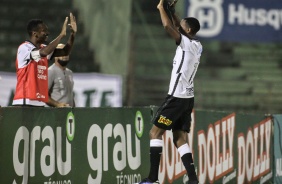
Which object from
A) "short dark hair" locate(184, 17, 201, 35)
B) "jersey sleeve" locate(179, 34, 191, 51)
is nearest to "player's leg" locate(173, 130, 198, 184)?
"jersey sleeve" locate(179, 34, 191, 51)

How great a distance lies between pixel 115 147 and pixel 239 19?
13233mm

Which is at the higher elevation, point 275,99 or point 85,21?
point 85,21

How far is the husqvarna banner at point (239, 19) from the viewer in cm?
2428

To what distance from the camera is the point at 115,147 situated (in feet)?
40.3

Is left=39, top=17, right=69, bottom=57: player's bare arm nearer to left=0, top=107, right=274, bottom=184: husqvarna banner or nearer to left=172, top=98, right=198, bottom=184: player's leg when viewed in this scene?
left=0, top=107, right=274, bottom=184: husqvarna banner

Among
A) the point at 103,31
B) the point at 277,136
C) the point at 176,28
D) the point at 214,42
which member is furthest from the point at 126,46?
the point at 176,28

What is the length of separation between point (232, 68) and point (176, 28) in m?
13.7

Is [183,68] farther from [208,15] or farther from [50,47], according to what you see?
[208,15]

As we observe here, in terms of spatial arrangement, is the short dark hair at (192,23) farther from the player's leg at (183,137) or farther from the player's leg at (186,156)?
the player's leg at (186,156)

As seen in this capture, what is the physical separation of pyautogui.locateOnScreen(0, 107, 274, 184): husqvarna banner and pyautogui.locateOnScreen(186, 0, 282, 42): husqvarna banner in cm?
825

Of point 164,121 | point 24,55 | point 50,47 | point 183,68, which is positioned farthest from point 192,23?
point 24,55

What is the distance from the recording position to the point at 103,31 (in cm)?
2280

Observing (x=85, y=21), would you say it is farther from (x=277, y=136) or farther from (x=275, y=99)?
(x=277, y=136)

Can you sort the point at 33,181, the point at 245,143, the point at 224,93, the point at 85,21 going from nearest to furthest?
the point at 33,181 < the point at 245,143 < the point at 85,21 < the point at 224,93
